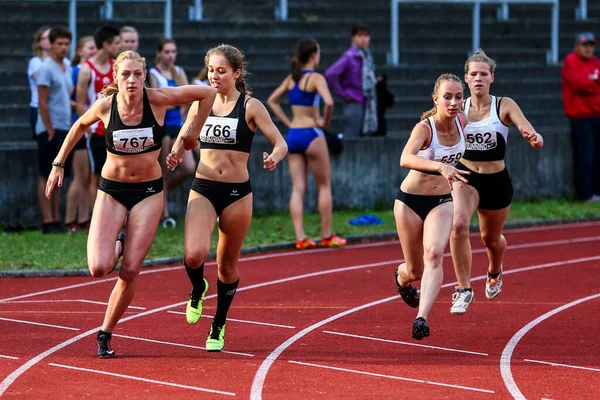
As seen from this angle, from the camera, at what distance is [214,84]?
9062 millimetres

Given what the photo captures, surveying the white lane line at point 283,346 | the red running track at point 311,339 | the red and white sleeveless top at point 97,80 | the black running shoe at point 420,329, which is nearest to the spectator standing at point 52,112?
the red and white sleeveless top at point 97,80

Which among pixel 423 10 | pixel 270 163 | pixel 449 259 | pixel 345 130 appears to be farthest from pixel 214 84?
pixel 423 10

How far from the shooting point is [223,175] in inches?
353

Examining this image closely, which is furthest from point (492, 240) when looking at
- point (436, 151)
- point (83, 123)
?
point (83, 123)

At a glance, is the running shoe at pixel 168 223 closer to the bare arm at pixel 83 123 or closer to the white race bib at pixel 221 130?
the white race bib at pixel 221 130

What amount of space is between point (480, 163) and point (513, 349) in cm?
194

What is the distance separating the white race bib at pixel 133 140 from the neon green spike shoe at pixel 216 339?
A: 4.55 ft

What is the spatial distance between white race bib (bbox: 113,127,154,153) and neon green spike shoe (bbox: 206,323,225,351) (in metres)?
1.39

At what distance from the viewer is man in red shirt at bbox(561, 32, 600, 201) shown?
1933 centimetres

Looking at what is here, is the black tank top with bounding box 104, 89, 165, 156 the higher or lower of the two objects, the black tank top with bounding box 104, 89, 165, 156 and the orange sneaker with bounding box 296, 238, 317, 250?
the higher

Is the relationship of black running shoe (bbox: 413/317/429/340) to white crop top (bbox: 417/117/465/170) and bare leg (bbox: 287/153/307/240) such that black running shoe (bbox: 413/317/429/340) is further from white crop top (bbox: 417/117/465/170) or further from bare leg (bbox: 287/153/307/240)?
bare leg (bbox: 287/153/307/240)

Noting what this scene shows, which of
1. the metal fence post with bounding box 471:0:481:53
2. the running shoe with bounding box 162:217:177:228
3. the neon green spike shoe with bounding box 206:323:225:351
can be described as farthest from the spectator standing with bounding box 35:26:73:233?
the metal fence post with bounding box 471:0:481:53

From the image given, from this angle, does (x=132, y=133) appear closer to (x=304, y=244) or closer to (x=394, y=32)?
(x=304, y=244)

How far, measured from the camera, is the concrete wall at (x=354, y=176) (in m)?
16.0
